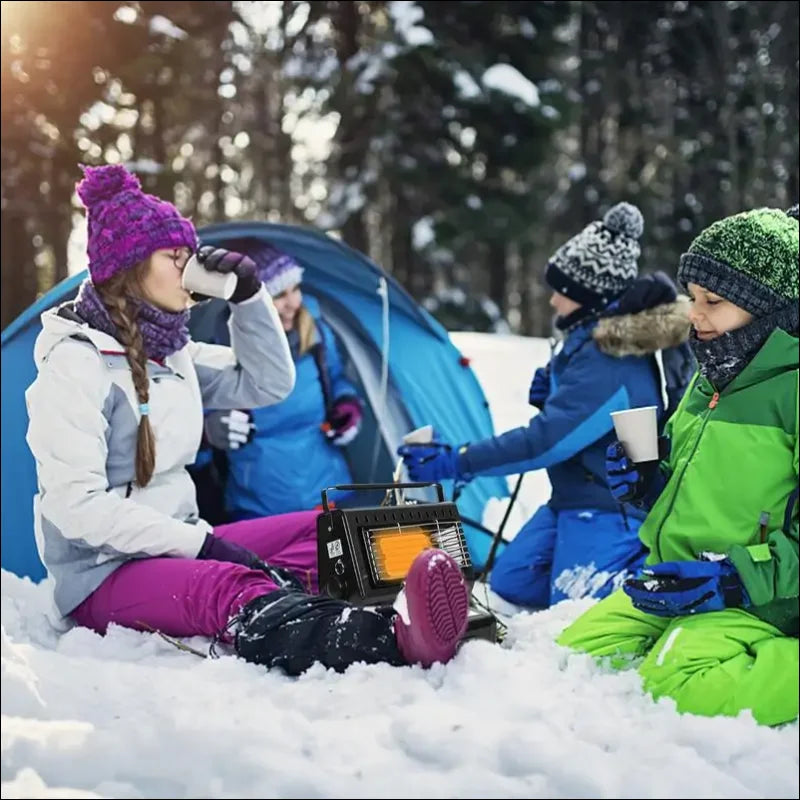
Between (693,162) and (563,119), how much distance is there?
3814 millimetres

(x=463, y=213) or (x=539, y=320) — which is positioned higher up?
(x=463, y=213)

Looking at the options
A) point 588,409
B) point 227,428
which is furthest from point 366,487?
point 227,428

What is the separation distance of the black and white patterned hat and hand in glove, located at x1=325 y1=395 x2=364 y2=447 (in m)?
1.30

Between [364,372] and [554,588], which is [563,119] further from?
[554,588]

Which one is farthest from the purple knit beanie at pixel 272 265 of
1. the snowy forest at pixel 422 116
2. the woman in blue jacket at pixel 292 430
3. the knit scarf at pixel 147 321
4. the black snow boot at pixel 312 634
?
the black snow boot at pixel 312 634

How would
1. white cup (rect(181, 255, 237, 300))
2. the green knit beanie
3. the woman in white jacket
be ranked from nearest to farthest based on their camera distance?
the green knit beanie
the woman in white jacket
white cup (rect(181, 255, 237, 300))

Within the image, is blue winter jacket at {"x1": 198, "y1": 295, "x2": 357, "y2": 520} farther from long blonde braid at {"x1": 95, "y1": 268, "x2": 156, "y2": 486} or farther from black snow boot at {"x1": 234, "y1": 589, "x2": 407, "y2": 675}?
black snow boot at {"x1": 234, "y1": 589, "x2": 407, "y2": 675}

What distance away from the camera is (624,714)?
1.86 m

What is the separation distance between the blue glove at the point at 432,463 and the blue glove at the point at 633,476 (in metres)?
0.87

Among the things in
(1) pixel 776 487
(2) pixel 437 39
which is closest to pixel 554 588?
(1) pixel 776 487

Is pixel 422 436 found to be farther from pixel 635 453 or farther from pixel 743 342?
pixel 743 342

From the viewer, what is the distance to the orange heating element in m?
2.40

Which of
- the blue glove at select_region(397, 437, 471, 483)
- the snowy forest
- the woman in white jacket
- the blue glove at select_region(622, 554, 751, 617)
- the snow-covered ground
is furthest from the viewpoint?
the snowy forest

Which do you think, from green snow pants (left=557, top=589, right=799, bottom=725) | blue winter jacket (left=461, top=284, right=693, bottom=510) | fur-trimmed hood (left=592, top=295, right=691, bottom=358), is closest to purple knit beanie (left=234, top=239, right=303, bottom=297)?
blue winter jacket (left=461, top=284, right=693, bottom=510)
